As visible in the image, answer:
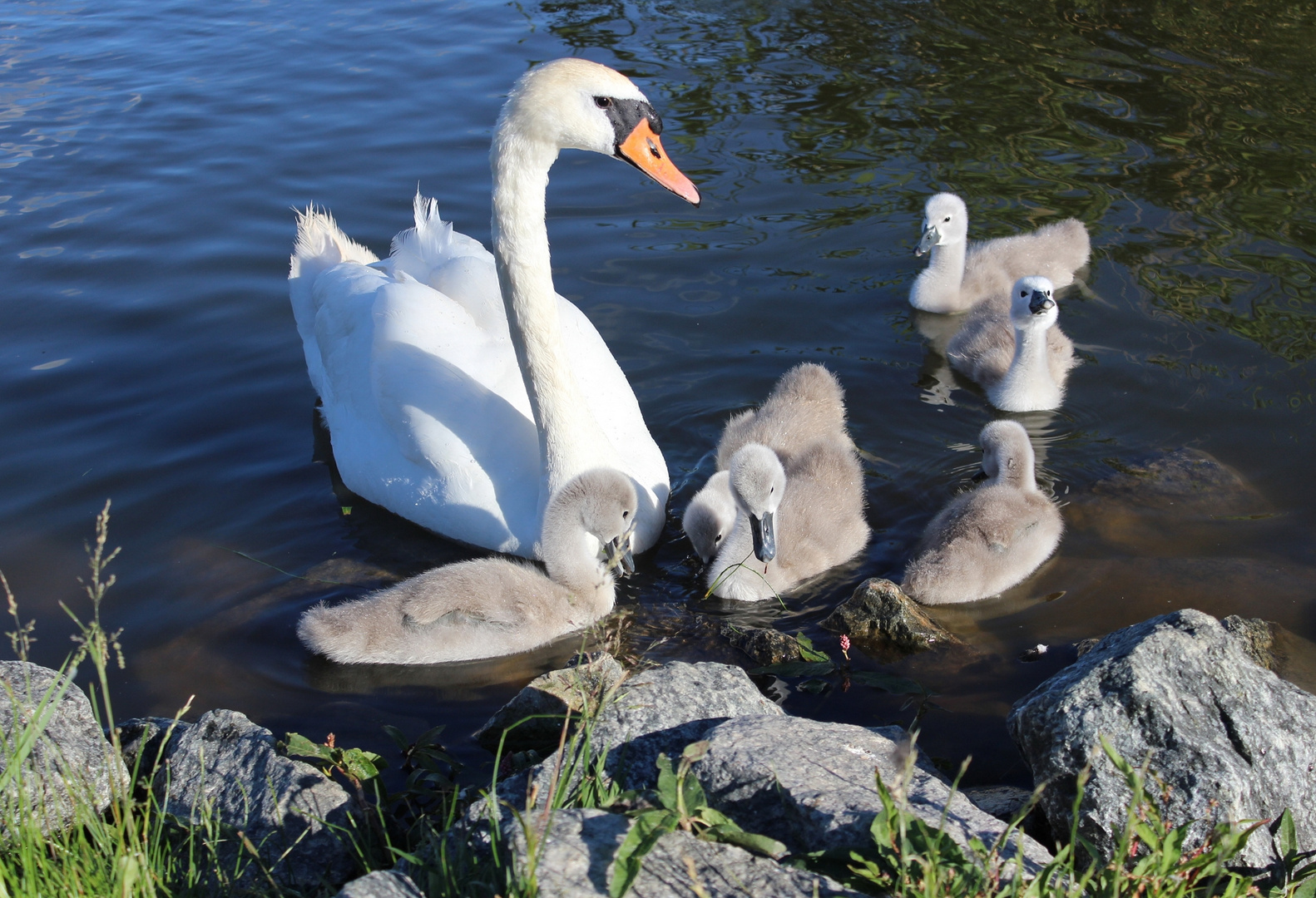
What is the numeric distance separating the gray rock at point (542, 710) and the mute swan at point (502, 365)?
1.26 meters

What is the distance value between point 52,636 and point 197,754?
1.84m

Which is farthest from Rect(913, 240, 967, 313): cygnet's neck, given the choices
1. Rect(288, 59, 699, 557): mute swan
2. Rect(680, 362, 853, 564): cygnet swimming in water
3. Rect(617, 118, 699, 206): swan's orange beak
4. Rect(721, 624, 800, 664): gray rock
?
Rect(721, 624, 800, 664): gray rock

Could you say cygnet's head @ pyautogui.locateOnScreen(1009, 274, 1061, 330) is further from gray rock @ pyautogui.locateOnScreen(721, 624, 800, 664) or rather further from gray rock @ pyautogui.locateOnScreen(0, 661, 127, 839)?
gray rock @ pyautogui.locateOnScreen(0, 661, 127, 839)

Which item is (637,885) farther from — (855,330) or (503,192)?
(855,330)

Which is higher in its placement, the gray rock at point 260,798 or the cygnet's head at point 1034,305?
the cygnet's head at point 1034,305

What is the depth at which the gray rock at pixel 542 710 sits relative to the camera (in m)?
3.65

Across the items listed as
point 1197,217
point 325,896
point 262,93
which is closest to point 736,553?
point 325,896

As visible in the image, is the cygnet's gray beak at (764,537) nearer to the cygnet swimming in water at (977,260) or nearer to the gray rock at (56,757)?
the gray rock at (56,757)

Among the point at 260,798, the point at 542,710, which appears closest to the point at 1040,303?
the point at 542,710

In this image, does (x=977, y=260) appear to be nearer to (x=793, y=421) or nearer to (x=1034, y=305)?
(x=1034, y=305)

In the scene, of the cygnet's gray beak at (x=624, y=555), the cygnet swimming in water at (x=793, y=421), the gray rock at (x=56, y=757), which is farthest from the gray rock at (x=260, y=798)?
the cygnet swimming in water at (x=793, y=421)

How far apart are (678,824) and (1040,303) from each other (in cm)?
430

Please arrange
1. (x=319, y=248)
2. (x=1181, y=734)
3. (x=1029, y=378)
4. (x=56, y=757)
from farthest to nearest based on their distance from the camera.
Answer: (x=319, y=248), (x=1029, y=378), (x=56, y=757), (x=1181, y=734)

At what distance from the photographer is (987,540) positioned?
4801 mm
